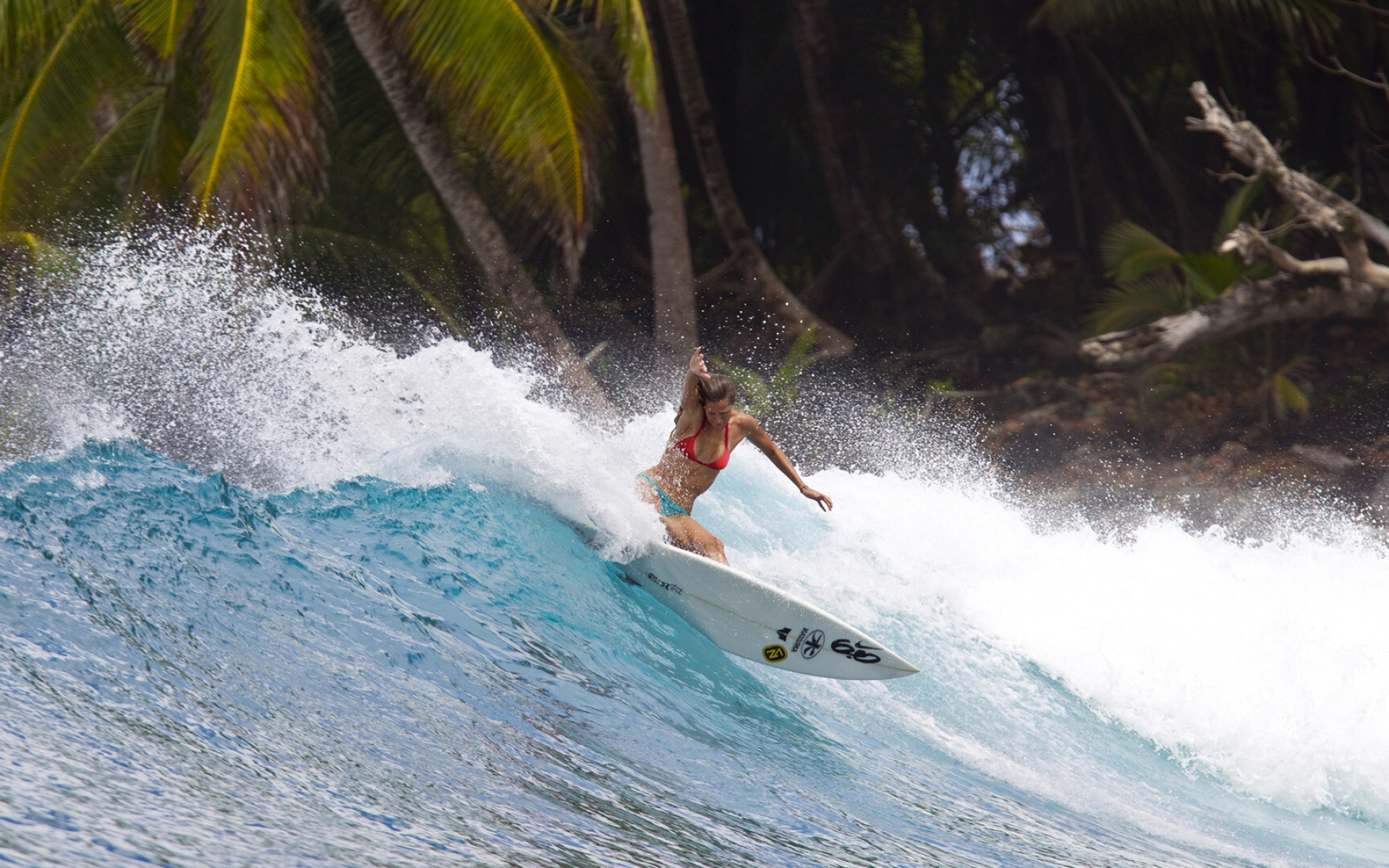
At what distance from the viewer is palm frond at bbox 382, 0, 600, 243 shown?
32.8 feet

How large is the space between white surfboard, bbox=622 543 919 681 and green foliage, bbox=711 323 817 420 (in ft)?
26.2

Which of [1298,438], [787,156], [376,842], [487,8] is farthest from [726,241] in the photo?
[376,842]

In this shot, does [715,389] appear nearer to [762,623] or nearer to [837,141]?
[762,623]

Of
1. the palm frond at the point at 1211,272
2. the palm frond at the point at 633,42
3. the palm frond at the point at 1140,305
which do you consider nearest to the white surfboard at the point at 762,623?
the palm frond at the point at 633,42

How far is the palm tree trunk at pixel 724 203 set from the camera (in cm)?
1445

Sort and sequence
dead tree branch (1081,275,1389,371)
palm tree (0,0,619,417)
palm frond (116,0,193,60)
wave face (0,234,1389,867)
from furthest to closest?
dead tree branch (1081,275,1389,371) → palm frond (116,0,193,60) → palm tree (0,0,619,417) → wave face (0,234,1389,867)

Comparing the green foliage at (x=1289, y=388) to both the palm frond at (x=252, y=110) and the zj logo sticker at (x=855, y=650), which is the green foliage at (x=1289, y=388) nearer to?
the zj logo sticker at (x=855, y=650)

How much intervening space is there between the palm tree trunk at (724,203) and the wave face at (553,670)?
19.7 ft

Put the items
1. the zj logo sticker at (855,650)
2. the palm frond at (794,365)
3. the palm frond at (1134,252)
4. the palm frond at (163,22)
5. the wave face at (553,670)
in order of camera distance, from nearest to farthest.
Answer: the wave face at (553,670) → the zj logo sticker at (855,650) → the palm frond at (163,22) → the palm frond at (1134,252) → the palm frond at (794,365)

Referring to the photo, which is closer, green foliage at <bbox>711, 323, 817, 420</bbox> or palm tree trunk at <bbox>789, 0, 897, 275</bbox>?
green foliage at <bbox>711, 323, 817, 420</bbox>

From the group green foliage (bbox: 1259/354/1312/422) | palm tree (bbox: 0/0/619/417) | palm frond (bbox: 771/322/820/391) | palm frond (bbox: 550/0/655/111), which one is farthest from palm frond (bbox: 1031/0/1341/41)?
palm tree (bbox: 0/0/619/417)

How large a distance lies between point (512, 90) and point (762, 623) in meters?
6.83

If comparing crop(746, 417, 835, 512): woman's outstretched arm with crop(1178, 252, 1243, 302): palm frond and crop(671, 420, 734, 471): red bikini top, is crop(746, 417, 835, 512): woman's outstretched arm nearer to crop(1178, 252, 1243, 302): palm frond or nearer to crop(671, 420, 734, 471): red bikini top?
crop(671, 420, 734, 471): red bikini top

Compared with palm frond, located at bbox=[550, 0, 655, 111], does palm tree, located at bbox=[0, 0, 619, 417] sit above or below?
below
